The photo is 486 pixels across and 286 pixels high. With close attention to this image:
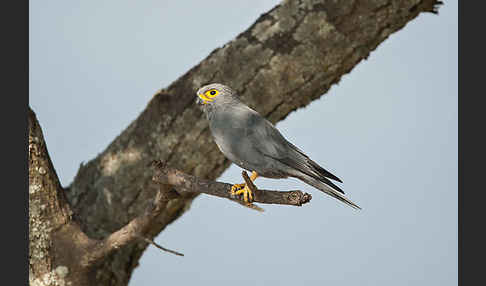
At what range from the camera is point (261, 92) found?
3195 mm

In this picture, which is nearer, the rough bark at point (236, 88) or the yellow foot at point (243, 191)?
the yellow foot at point (243, 191)

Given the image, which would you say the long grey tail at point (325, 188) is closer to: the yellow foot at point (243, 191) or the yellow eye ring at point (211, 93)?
the yellow foot at point (243, 191)

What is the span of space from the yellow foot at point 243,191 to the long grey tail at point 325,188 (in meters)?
0.19

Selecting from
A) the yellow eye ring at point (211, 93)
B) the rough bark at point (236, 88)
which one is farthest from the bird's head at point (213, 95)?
the rough bark at point (236, 88)

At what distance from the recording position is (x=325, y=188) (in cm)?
158

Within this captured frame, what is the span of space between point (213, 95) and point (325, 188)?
0.50 metres

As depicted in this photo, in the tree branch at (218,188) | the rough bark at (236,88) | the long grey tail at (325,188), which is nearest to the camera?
the long grey tail at (325,188)

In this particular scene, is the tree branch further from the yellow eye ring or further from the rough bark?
the rough bark

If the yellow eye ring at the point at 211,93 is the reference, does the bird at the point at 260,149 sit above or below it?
below

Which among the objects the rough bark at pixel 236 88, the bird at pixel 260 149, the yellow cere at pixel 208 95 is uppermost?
the rough bark at pixel 236 88

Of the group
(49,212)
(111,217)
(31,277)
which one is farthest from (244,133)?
(111,217)

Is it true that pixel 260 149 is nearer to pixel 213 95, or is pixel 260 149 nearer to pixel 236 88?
pixel 213 95

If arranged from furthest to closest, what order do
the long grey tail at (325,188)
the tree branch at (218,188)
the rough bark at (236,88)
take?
the rough bark at (236,88), the tree branch at (218,188), the long grey tail at (325,188)

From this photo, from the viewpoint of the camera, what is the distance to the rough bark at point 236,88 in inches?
123
